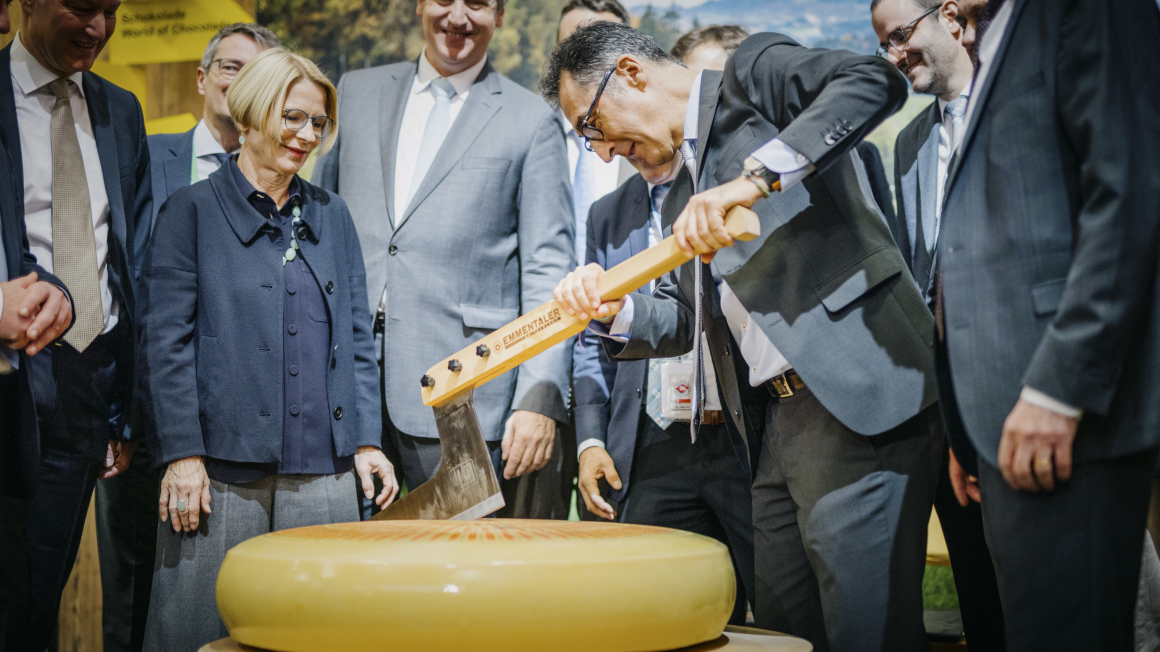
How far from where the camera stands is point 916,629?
5.77ft

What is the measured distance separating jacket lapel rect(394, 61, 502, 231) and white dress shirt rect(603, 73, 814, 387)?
944 millimetres

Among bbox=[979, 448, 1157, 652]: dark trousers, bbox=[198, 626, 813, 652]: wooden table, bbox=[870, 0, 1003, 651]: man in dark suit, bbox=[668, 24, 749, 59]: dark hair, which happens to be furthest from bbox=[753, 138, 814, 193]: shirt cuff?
bbox=[668, 24, 749, 59]: dark hair

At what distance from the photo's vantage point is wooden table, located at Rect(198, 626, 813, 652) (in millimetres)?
1646

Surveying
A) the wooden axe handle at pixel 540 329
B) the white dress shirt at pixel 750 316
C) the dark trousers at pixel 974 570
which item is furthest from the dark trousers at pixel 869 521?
the dark trousers at pixel 974 570

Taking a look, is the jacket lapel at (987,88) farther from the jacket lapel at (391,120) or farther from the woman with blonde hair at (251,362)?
the jacket lapel at (391,120)

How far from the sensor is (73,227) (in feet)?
7.31

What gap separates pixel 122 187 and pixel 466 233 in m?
0.97

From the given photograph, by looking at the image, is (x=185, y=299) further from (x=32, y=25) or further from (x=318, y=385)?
(x=32, y=25)

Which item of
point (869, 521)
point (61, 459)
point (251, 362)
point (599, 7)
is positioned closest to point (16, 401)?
point (61, 459)

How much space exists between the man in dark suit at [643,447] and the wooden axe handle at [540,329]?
2.47ft

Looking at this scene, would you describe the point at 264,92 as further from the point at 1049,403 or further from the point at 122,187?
the point at 1049,403

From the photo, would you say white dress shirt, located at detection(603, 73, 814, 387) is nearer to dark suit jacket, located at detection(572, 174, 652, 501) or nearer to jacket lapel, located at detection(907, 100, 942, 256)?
dark suit jacket, located at detection(572, 174, 652, 501)

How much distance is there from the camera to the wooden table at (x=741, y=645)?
1646mm

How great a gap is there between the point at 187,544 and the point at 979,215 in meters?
1.89
